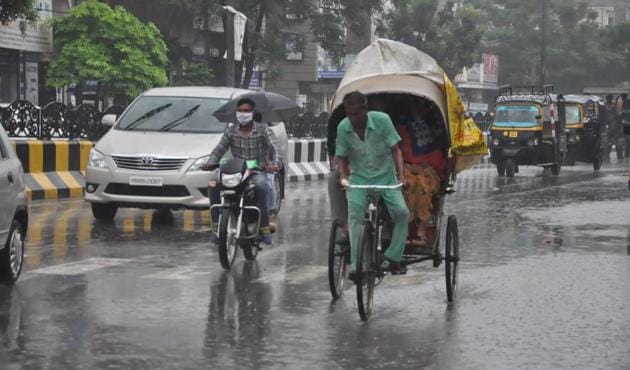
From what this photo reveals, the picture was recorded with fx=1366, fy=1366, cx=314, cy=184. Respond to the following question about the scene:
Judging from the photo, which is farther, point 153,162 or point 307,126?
point 307,126

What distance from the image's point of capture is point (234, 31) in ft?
107

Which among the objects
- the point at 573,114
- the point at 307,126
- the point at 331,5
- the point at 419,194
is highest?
the point at 331,5

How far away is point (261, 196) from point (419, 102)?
270cm

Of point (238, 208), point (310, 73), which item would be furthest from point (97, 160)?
point (310, 73)

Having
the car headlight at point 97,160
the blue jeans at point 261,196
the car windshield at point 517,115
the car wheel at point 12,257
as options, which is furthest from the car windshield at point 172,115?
the car windshield at point 517,115

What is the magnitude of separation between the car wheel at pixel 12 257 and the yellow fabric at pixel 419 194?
3.15 meters

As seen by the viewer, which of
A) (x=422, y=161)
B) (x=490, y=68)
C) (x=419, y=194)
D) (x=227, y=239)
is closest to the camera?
(x=419, y=194)

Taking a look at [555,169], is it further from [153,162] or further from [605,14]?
[605,14]

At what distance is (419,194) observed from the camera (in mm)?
10062

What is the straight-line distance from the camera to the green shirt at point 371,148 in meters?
9.45

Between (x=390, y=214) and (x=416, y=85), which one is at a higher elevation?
(x=416, y=85)

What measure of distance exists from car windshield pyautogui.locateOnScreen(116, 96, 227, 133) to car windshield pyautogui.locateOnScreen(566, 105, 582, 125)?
2178 centimetres

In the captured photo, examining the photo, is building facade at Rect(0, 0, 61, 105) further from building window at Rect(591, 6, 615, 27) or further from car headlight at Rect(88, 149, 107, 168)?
building window at Rect(591, 6, 615, 27)

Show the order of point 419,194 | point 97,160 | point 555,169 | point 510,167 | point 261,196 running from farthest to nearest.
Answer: point 555,169 → point 510,167 → point 97,160 → point 261,196 → point 419,194
